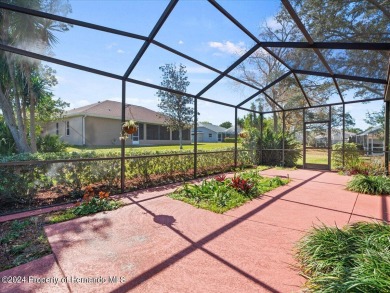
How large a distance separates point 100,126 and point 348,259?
1582 cm

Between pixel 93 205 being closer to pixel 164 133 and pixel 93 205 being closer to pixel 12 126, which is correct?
pixel 12 126

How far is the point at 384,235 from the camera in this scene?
2.43 metres

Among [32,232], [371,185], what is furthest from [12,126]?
[371,185]

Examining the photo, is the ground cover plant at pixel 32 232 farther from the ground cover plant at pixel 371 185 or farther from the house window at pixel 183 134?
the house window at pixel 183 134

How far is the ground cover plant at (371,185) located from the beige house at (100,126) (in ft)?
36.4

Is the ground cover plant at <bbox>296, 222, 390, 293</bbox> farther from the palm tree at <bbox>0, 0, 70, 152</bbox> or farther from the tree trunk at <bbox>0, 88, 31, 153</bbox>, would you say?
the tree trunk at <bbox>0, 88, 31, 153</bbox>

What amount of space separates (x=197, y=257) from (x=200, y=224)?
0.97 m

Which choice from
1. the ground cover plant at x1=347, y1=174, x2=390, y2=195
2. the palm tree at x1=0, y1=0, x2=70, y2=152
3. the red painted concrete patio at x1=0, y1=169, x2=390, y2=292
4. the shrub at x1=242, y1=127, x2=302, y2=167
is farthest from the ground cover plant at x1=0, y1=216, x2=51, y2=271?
the shrub at x1=242, y1=127, x2=302, y2=167

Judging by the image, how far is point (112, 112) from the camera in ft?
54.2

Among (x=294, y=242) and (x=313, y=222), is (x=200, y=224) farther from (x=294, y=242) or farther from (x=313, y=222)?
(x=313, y=222)

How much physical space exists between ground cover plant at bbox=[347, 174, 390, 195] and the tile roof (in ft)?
36.4

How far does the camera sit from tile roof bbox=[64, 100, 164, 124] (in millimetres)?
15133

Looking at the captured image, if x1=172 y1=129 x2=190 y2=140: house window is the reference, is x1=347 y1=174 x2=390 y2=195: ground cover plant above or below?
below

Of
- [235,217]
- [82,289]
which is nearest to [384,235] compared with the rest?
[235,217]
